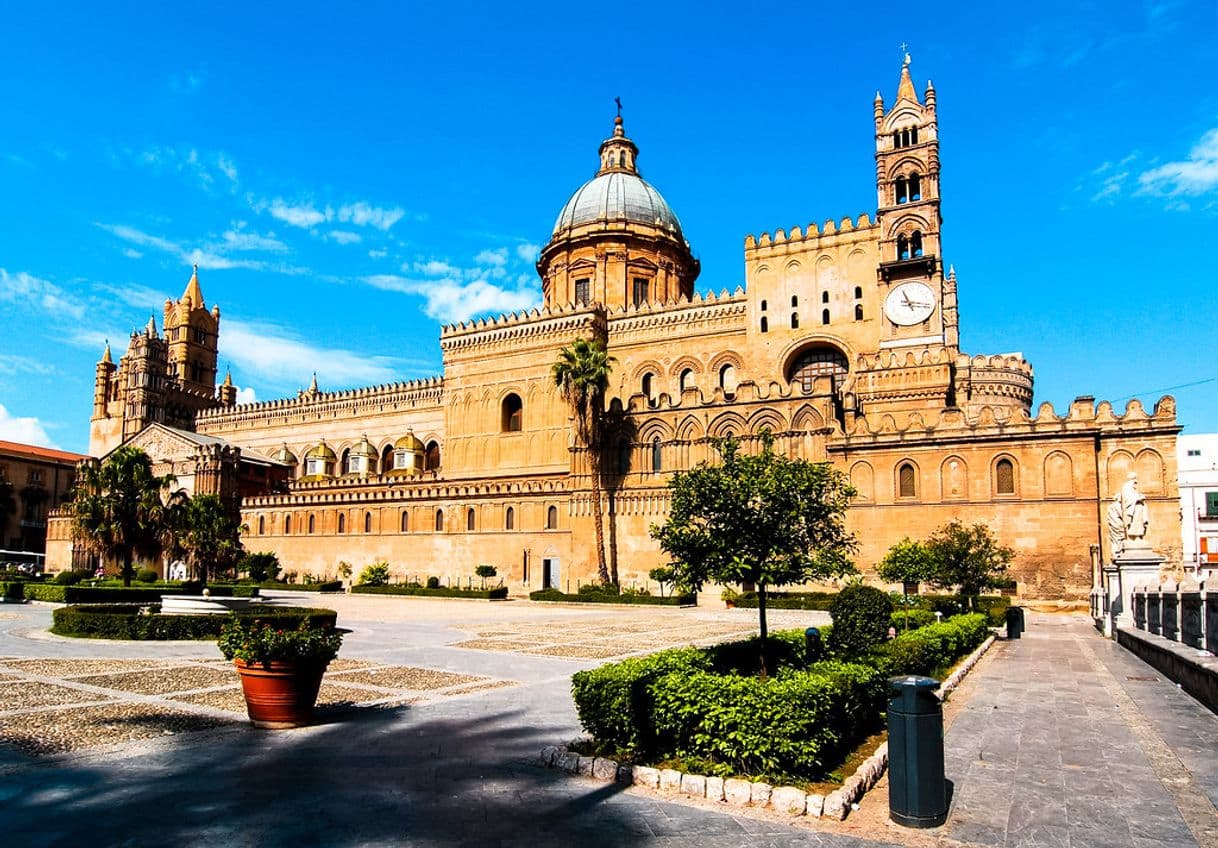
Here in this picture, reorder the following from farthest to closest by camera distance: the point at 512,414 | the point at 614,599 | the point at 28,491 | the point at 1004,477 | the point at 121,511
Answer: the point at 28,491 < the point at 512,414 < the point at 614,599 < the point at 1004,477 < the point at 121,511

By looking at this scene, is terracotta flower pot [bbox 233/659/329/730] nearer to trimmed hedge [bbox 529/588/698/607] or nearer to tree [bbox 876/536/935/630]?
tree [bbox 876/536/935/630]

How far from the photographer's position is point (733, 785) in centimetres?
739

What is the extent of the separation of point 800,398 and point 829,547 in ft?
108

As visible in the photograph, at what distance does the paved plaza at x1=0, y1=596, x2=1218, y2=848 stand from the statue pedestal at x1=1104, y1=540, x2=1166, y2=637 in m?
9.48

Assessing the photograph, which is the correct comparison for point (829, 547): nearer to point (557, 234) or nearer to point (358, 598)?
point (358, 598)

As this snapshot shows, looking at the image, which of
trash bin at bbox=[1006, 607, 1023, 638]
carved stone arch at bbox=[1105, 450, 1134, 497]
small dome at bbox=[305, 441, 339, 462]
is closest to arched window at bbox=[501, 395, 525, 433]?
small dome at bbox=[305, 441, 339, 462]

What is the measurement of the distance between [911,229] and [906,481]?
16190mm

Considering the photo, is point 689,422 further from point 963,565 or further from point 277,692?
point 277,692

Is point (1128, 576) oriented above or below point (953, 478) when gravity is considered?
below

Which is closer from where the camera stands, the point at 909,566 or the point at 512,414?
the point at 909,566

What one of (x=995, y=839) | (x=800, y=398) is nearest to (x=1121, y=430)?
(x=800, y=398)

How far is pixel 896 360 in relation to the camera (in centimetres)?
4588

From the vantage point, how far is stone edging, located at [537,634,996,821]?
23.2ft

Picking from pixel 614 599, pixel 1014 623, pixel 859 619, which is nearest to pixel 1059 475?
pixel 1014 623
